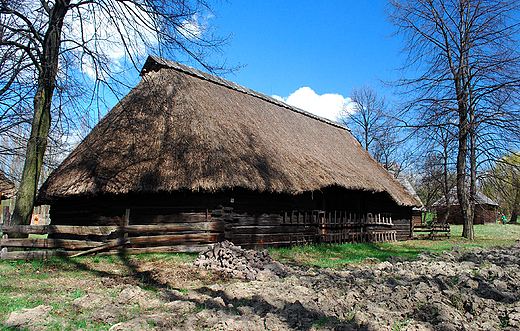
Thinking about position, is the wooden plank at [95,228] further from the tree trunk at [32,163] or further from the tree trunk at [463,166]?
the tree trunk at [463,166]

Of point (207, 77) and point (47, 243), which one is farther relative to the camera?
point (207, 77)

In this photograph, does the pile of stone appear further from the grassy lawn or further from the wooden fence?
the wooden fence

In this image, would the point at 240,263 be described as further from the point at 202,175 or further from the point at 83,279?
the point at 83,279

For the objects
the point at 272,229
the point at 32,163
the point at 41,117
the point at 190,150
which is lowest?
the point at 272,229

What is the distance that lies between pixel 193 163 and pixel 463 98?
13861mm

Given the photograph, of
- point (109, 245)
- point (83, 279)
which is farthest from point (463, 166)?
point (83, 279)

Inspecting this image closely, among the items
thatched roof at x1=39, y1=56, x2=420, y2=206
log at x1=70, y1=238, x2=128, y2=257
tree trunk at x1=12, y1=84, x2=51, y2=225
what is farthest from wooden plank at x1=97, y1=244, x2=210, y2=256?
tree trunk at x1=12, y1=84, x2=51, y2=225

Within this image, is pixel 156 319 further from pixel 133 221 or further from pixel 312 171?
pixel 312 171

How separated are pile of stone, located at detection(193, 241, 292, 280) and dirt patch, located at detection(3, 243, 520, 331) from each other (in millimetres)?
375

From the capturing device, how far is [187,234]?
950 cm

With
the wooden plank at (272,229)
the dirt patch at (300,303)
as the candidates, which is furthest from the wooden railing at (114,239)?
the dirt patch at (300,303)

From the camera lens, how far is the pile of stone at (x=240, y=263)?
6.92 metres

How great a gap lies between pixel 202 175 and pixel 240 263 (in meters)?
2.87

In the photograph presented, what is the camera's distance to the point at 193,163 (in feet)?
31.3
